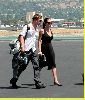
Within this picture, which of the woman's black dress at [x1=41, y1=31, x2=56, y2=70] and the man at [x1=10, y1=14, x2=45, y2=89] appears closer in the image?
the man at [x1=10, y1=14, x2=45, y2=89]

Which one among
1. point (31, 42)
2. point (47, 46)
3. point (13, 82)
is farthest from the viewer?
point (47, 46)

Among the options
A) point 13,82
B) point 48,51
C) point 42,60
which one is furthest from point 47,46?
point 13,82

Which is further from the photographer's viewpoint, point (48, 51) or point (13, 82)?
point (48, 51)

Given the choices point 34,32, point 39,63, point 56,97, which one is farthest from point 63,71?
point 56,97

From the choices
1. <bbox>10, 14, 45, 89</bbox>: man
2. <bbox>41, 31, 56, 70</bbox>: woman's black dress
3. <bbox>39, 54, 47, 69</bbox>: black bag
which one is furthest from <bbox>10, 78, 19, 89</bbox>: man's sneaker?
<bbox>41, 31, 56, 70</bbox>: woman's black dress

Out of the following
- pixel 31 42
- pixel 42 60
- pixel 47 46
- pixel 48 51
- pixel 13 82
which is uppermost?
pixel 31 42

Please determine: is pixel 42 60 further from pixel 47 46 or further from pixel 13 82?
pixel 13 82

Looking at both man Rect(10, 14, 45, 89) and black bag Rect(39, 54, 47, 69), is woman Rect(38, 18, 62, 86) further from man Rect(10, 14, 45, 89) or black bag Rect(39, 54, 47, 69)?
man Rect(10, 14, 45, 89)

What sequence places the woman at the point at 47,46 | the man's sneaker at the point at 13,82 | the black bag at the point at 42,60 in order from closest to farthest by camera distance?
the man's sneaker at the point at 13,82 < the woman at the point at 47,46 < the black bag at the point at 42,60

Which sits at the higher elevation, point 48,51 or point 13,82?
point 48,51

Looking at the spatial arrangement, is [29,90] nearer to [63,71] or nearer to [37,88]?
Answer: [37,88]

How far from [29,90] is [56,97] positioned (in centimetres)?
119

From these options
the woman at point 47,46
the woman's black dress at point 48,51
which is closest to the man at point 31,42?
the woman at point 47,46

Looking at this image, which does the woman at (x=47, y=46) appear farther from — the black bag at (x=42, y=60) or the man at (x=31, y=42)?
the man at (x=31, y=42)
